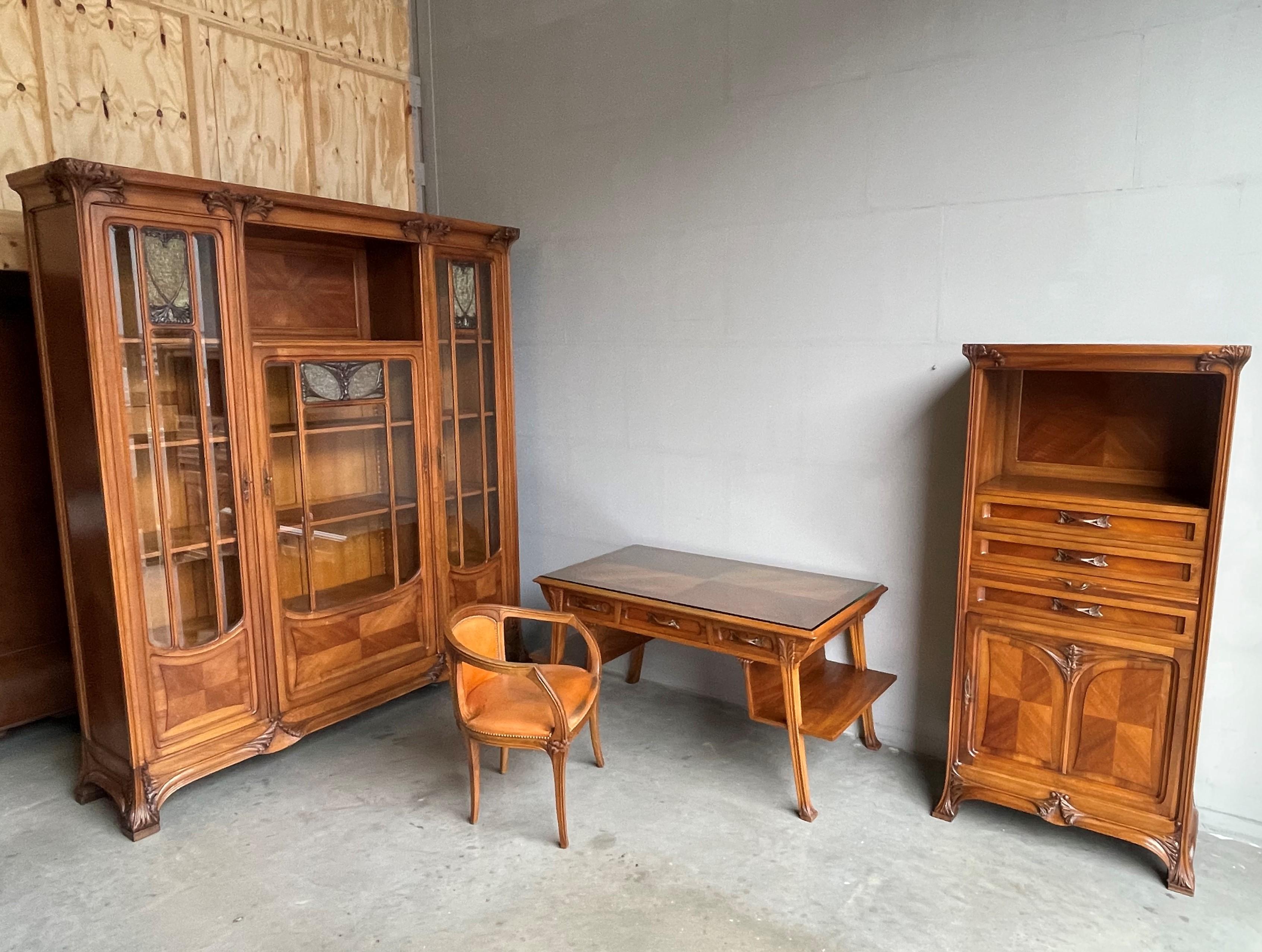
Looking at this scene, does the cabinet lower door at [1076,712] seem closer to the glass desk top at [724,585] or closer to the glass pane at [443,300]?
the glass desk top at [724,585]

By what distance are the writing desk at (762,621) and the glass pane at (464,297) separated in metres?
1.21

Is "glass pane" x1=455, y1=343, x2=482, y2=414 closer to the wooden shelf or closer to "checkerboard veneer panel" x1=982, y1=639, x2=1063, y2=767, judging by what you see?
the wooden shelf

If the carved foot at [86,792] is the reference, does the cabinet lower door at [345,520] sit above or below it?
Result: above

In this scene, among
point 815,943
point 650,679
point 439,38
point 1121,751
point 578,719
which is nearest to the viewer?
point 815,943

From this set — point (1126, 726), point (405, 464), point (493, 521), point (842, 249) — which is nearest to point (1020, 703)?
point (1126, 726)

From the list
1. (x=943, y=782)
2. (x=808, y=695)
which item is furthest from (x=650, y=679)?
(x=943, y=782)

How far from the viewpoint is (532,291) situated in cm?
422

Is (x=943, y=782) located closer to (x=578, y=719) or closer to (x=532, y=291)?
(x=578, y=719)

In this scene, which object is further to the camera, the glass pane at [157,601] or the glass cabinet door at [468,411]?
the glass cabinet door at [468,411]

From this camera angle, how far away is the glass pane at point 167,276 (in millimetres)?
2797

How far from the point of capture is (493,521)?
13.4ft

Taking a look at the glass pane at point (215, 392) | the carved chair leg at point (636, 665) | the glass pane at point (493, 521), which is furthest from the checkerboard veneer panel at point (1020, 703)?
the glass pane at point (215, 392)

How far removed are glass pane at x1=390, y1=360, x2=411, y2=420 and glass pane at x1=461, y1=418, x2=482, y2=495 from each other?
0.33 m

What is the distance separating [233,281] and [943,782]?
3057 mm
